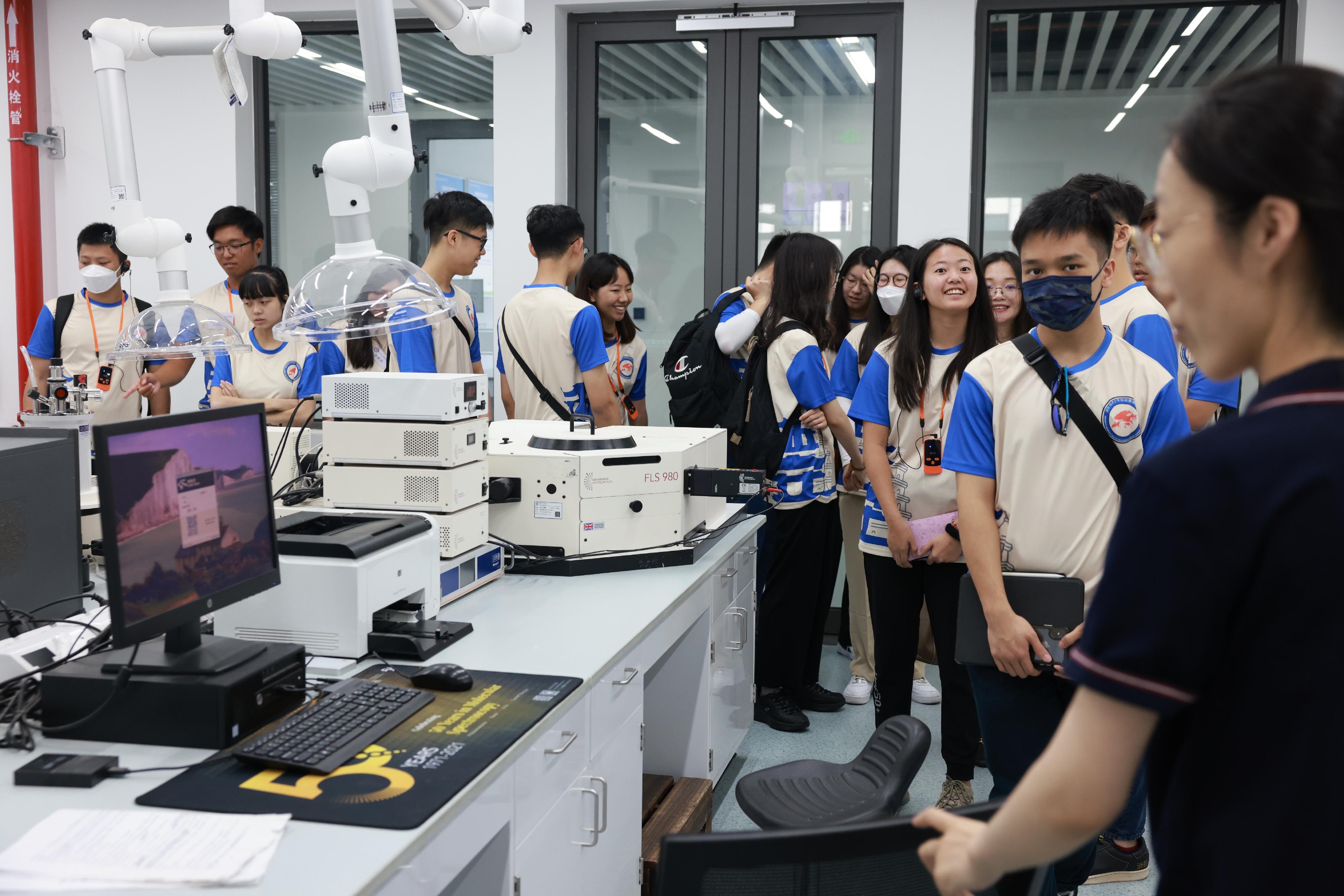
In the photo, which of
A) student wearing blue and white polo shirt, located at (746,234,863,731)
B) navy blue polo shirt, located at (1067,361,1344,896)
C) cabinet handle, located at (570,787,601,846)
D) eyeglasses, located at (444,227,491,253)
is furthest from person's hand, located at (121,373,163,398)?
navy blue polo shirt, located at (1067,361,1344,896)

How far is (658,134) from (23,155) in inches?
112

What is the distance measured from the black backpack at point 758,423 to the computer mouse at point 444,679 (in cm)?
180

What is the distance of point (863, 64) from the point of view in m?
4.54

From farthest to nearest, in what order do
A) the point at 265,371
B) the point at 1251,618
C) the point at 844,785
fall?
the point at 265,371, the point at 844,785, the point at 1251,618

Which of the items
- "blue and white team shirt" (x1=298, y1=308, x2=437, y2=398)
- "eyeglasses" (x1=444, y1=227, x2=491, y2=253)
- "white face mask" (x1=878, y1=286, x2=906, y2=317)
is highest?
"eyeglasses" (x1=444, y1=227, x2=491, y2=253)

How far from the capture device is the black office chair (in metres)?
1.23

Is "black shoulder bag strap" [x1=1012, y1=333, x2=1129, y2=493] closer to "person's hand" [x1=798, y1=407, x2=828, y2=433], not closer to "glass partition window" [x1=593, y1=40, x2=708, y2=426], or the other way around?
"person's hand" [x1=798, y1=407, x2=828, y2=433]

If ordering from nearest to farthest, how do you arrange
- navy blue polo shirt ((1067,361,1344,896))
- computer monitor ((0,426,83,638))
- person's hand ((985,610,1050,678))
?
navy blue polo shirt ((1067,361,1344,896)) → computer monitor ((0,426,83,638)) → person's hand ((985,610,1050,678))

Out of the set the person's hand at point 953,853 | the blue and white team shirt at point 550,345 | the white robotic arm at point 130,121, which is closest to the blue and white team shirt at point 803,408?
the blue and white team shirt at point 550,345

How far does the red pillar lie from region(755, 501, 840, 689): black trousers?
3656 mm

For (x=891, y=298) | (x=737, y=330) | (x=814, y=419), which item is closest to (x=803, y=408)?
(x=814, y=419)

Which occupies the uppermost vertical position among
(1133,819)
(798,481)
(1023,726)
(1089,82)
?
(1089,82)

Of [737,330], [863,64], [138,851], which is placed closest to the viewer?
[138,851]

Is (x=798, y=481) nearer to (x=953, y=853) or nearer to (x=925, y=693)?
(x=925, y=693)
